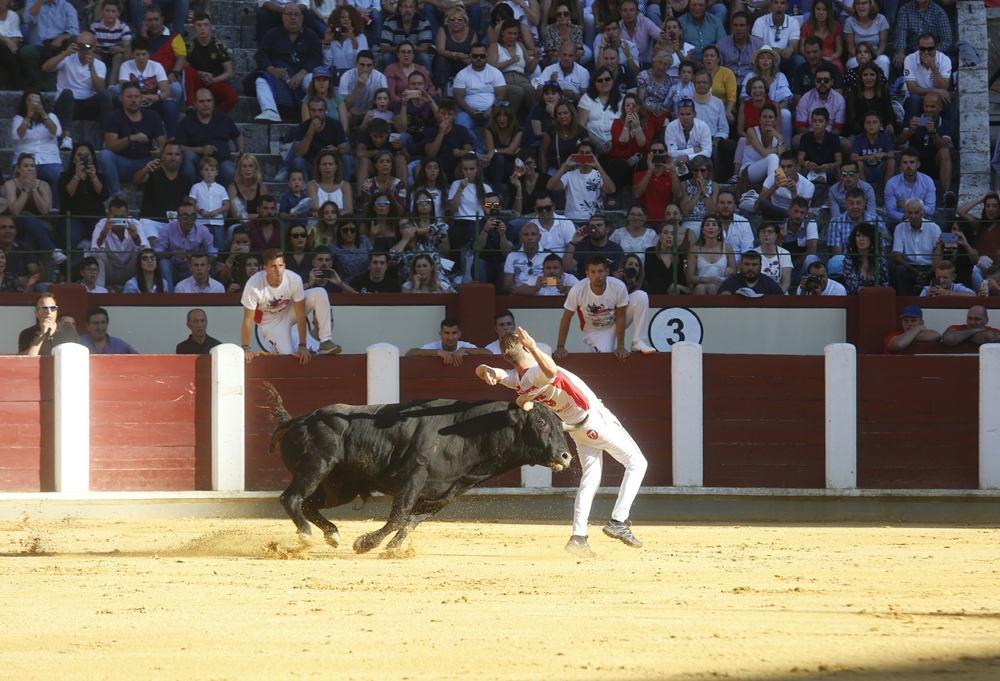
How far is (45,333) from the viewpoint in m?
10.3

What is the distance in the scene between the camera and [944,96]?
13.6m

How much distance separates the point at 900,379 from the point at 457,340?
3460 mm

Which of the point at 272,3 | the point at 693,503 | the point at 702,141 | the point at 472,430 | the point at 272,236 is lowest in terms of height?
the point at 693,503

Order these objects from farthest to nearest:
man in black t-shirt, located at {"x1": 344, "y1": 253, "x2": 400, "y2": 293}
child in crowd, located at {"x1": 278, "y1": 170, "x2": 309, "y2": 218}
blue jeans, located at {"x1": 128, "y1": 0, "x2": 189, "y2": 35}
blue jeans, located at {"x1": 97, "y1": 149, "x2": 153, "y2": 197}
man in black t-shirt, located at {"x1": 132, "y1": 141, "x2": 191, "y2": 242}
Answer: blue jeans, located at {"x1": 128, "y1": 0, "x2": 189, "y2": 35} < blue jeans, located at {"x1": 97, "y1": 149, "x2": 153, "y2": 197} < man in black t-shirt, located at {"x1": 132, "y1": 141, "x2": 191, "y2": 242} < child in crowd, located at {"x1": 278, "y1": 170, "x2": 309, "y2": 218} < man in black t-shirt, located at {"x1": 344, "y1": 253, "x2": 400, "y2": 293}

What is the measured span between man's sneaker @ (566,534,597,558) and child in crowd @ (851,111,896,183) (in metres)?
6.67

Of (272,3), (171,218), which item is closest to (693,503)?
(171,218)

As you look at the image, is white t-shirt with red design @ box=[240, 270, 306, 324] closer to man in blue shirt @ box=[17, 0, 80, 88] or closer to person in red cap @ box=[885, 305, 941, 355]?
person in red cap @ box=[885, 305, 941, 355]

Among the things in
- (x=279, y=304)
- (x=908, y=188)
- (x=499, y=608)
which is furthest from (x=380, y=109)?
(x=499, y=608)

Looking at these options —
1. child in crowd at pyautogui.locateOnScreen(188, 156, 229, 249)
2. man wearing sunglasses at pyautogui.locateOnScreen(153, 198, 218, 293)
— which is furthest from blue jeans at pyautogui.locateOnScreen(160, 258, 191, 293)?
child in crowd at pyautogui.locateOnScreen(188, 156, 229, 249)

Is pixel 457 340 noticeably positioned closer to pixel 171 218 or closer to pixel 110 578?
pixel 171 218

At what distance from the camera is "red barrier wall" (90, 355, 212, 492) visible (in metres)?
9.96

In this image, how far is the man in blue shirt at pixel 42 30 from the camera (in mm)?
13562

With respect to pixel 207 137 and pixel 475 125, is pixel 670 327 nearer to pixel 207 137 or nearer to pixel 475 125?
pixel 475 125

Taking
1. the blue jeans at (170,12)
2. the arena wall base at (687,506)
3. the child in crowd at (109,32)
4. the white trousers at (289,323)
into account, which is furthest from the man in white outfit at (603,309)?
the blue jeans at (170,12)
